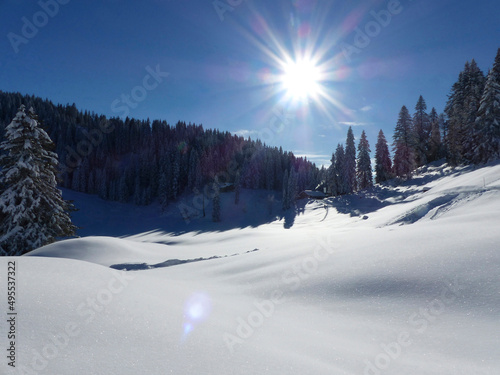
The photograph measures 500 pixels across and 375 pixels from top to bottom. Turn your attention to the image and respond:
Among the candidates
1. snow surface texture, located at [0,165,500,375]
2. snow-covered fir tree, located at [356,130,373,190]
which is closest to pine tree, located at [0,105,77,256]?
snow surface texture, located at [0,165,500,375]

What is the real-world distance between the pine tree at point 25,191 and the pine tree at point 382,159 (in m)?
55.6

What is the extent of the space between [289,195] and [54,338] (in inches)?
2514

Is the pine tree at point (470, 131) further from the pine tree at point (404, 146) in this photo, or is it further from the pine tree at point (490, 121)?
the pine tree at point (404, 146)

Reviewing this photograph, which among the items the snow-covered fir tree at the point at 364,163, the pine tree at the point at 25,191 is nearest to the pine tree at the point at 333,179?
the snow-covered fir tree at the point at 364,163

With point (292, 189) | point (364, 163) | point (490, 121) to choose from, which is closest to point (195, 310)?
point (490, 121)

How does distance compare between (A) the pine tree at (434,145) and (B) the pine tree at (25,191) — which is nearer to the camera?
(B) the pine tree at (25,191)

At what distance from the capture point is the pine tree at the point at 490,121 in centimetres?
3120

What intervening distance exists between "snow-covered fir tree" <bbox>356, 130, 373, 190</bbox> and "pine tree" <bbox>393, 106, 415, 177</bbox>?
5750mm

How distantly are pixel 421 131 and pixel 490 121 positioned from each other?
23.8m

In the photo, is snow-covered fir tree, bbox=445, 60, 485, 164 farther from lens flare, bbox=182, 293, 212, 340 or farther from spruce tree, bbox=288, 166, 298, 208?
lens flare, bbox=182, 293, 212, 340

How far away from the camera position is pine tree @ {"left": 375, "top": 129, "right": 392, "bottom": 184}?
5166cm

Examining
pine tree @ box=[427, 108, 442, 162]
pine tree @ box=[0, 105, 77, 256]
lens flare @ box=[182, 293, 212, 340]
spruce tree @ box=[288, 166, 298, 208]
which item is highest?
pine tree @ box=[427, 108, 442, 162]

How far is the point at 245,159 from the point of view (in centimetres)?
9531

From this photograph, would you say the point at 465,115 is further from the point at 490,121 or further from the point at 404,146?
the point at 404,146
